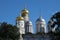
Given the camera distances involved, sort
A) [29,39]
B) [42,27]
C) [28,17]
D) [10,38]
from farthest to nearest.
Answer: [28,17], [42,27], [29,39], [10,38]

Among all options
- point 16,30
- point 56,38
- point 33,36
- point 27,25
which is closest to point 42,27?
point 27,25

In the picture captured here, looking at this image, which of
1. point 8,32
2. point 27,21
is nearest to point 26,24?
point 27,21

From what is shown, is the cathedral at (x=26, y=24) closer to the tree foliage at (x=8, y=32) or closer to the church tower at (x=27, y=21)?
the church tower at (x=27, y=21)

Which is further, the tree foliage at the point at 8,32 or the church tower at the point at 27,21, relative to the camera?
the church tower at the point at 27,21

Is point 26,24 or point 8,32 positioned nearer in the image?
point 8,32

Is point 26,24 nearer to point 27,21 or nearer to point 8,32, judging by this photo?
point 27,21

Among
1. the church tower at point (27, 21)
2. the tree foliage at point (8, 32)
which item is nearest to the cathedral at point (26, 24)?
the church tower at point (27, 21)

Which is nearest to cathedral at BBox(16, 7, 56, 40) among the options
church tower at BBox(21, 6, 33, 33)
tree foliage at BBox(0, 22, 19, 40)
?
church tower at BBox(21, 6, 33, 33)

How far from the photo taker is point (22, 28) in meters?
52.0

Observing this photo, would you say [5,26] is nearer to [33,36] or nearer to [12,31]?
[12,31]

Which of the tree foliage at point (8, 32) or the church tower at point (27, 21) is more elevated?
the church tower at point (27, 21)

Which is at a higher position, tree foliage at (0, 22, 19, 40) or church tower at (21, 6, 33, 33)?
church tower at (21, 6, 33, 33)

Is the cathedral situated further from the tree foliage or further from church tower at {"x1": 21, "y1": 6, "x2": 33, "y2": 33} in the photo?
the tree foliage

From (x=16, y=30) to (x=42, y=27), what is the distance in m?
14.8
